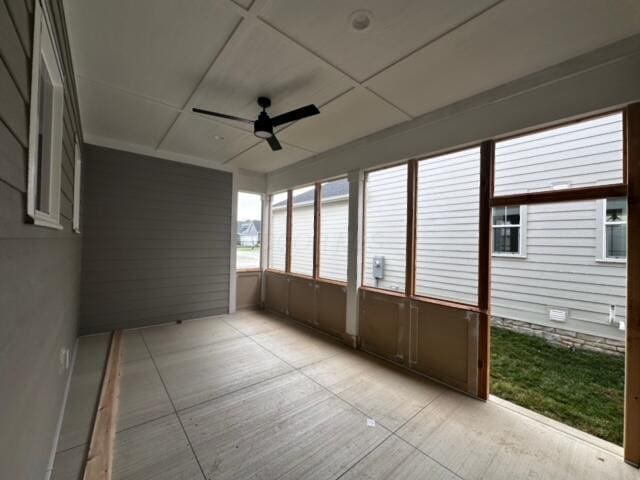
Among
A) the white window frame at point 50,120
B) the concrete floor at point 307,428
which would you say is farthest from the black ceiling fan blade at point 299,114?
the concrete floor at point 307,428

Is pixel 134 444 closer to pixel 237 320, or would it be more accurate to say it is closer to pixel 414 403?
pixel 414 403

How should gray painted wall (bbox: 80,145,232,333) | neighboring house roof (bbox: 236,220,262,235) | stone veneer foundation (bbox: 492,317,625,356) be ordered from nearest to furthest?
stone veneer foundation (bbox: 492,317,625,356), gray painted wall (bbox: 80,145,232,333), neighboring house roof (bbox: 236,220,262,235)

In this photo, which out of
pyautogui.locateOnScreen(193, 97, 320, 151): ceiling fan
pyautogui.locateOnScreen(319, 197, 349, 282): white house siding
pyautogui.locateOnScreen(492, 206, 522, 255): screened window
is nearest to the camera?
pyautogui.locateOnScreen(193, 97, 320, 151): ceiling fan

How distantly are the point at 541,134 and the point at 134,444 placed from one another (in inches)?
169

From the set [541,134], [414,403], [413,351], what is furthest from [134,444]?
[541,134]

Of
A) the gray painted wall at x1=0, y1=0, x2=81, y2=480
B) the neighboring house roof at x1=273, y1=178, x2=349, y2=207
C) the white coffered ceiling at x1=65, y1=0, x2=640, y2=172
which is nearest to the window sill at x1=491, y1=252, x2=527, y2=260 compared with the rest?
the white coffered ceiling at x1=65, y1=0, x2=640, y2=172

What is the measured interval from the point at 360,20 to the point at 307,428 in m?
3.09

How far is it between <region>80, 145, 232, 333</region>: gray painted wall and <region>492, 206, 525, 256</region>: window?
4.52 meters

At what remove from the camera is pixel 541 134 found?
2.51 meters

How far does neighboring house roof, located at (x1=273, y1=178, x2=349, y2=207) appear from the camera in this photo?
4.45 metres

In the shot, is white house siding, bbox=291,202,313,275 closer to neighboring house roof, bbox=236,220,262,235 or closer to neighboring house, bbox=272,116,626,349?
neighboring house roof, bbox=236,220,262,235

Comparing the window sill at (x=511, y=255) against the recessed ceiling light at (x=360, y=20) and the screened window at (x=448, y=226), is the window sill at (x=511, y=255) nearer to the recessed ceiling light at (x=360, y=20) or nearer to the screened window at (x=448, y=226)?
the screened window at (x=448, y=226)

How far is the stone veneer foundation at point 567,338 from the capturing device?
10.3 feet

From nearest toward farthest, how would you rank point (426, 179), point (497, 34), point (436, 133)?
point (497, 34)
point (436, 133)
point (426, 179)
